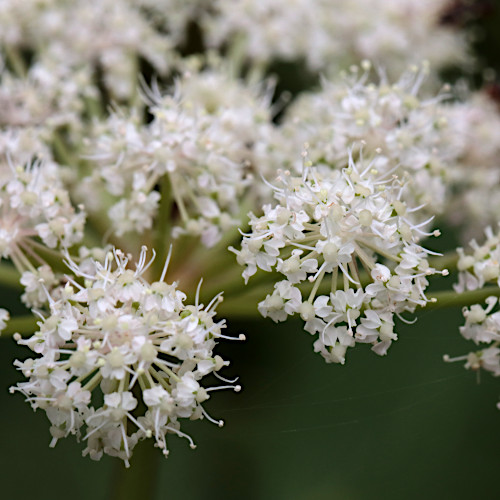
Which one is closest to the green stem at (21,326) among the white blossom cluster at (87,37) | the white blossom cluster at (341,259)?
the white blossom cluster at (341,259)

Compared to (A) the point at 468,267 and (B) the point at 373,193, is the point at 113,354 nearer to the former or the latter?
(B) the point at 373,193

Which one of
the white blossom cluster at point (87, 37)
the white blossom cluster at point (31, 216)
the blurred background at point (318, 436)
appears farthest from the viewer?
the white blossom cluster at point (87, 37)

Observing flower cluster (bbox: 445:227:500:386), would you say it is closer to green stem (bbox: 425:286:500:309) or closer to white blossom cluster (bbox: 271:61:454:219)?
green stem (bbox: 425:286:500:309)

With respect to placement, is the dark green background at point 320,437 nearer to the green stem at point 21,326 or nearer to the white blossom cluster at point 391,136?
the white blossom cluster at point 391,136

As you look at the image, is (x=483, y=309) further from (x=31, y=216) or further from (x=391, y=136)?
(x=31, y=216)

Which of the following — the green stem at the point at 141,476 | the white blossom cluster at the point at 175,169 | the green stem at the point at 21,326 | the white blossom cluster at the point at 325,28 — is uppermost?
the white blossom cluster at the point at 325,28

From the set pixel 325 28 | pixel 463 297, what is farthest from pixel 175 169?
pixel 325 28

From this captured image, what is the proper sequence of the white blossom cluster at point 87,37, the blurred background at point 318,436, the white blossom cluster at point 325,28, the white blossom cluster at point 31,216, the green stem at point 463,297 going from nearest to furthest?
the green stem at point 463,297 < the white blossom cluster at point 31,216 < the blurred background at point 318,436 < the white blossom cluster at point 87,37 < the white blossom cluster at point 325,28
